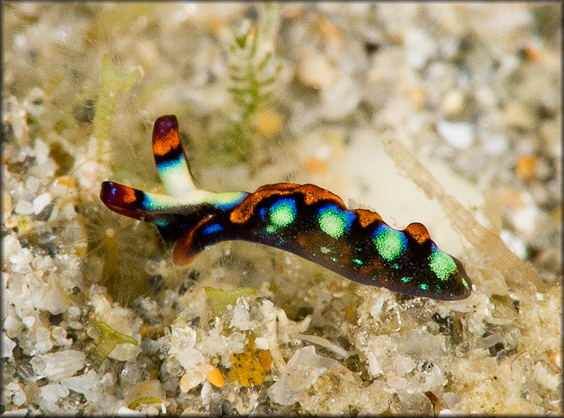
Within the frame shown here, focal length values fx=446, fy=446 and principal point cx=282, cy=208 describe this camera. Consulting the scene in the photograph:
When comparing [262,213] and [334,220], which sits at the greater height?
[262,213]

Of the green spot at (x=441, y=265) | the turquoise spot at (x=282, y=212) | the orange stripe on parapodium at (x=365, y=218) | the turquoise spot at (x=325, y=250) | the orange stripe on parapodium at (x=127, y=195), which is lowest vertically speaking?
the green spot at (x=441, y=265)

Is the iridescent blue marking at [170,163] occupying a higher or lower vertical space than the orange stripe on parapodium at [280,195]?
higher

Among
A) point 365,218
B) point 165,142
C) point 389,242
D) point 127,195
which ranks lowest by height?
point 389,242

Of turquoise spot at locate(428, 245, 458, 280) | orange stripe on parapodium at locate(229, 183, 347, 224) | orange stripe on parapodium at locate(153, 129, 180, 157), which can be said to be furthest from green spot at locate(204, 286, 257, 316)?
turquoise spot at locate(428, 245, 458, 280)

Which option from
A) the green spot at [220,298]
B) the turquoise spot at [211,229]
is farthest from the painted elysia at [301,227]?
the green spot at [220,298]

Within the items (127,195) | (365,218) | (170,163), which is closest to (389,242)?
(365,218)

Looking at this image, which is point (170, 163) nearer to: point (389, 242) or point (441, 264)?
point (389, 242)

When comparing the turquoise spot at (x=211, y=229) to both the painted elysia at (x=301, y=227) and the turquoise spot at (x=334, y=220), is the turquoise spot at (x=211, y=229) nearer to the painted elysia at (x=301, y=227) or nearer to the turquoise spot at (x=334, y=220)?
the painted elysia at (x=301, y=227)

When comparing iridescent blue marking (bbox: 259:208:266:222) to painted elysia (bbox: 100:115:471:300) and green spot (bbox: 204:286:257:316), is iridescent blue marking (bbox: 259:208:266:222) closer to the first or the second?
painted elysia (bbox: 100:115:471:300)
